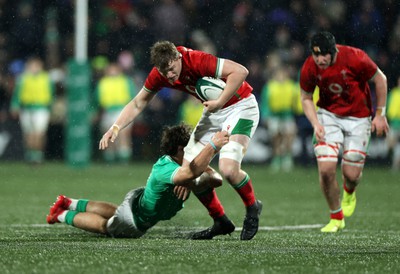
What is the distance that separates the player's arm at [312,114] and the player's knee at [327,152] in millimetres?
77

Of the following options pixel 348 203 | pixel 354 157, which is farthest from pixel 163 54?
pixel 348 203

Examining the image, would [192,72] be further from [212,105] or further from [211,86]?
[212,105]

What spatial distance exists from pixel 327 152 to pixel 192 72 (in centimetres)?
180

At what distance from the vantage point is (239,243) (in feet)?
23.5

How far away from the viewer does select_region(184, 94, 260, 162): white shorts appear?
779 cm

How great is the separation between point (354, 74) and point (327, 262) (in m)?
3.14

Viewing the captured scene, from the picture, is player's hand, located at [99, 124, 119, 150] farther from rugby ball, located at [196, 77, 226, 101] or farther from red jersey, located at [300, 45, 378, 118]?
red jersey, located at [300, 45, 378, 118]

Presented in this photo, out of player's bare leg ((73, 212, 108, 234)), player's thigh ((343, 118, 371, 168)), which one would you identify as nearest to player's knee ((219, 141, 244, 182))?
player's bare leg ((73, 212, 108, 234))

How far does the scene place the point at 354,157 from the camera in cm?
905

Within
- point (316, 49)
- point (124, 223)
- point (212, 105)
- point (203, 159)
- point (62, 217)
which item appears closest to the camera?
point (203, 159)

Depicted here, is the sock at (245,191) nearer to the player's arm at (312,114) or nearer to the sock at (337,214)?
the player's arm at (312,114)

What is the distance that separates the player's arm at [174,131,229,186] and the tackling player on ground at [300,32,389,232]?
1794 mm

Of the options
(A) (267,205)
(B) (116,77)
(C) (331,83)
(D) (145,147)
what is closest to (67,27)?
(B) (116,77)

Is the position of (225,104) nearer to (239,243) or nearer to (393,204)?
(239,243)
